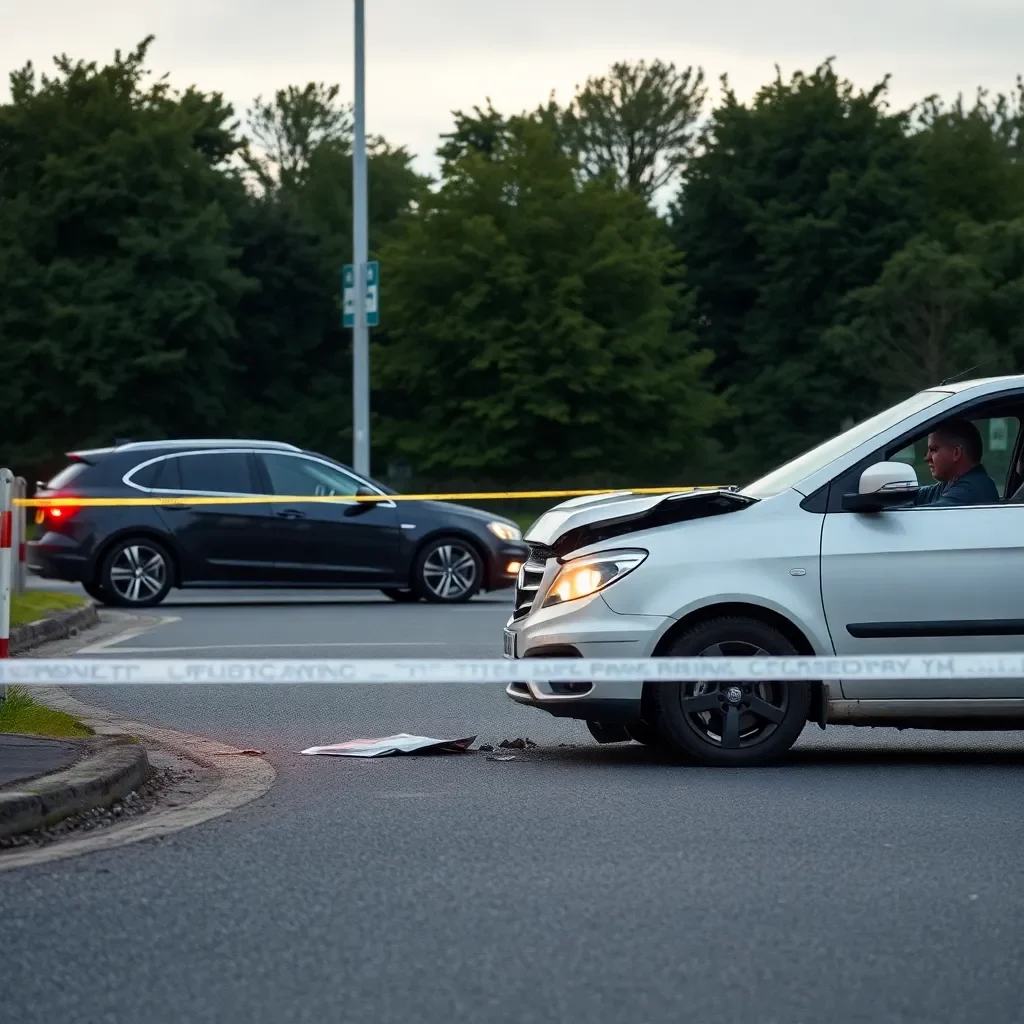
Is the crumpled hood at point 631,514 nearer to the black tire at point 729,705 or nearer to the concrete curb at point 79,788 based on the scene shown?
the black tire at point 729,705

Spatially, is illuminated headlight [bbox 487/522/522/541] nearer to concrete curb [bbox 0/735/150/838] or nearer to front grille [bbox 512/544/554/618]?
front grille [bbox 512/544/554/618]

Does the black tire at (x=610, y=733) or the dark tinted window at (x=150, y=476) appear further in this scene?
the dark tinted window at (x=150, y=476)

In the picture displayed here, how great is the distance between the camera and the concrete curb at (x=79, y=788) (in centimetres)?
707

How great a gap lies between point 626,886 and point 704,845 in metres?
0.79

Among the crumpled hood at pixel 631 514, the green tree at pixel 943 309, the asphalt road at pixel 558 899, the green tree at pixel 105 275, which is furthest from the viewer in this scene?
the green tree at pixel 105 275

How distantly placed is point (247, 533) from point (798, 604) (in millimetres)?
12232

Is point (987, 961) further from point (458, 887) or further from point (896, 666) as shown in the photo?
point (896, 666)

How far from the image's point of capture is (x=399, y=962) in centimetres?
515

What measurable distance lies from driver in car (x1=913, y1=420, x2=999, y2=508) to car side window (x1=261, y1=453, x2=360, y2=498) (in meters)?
11.5

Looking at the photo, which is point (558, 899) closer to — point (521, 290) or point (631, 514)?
point (631, 514)

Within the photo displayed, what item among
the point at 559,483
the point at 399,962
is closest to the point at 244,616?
the point at 399,962

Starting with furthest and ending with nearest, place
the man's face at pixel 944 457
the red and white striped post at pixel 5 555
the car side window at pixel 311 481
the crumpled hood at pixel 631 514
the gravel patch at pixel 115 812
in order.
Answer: the car side window at pixel 311 481
the red and white striped post at pixel 5 555
the man's face at pixel 944 457
the crumpled hood at pixel 631 514
the gravel patch at pixel 115 812

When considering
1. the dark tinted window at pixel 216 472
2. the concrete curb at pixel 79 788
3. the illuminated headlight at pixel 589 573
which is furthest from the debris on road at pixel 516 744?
the dark tinted window at pixel 216 472

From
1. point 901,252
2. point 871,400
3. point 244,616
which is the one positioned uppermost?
point 901,252
